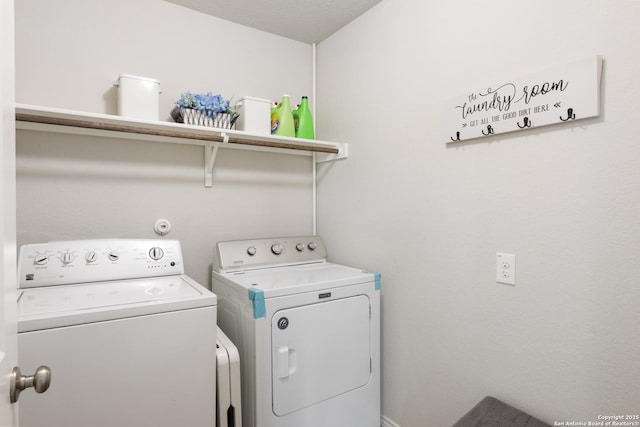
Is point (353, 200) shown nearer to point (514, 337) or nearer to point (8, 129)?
point (514, 337)

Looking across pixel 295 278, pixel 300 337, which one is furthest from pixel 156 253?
pixel 300 337

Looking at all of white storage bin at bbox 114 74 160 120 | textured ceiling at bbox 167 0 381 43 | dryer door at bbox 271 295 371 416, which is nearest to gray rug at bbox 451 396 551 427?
dryer door at bbox 271 295 371 416

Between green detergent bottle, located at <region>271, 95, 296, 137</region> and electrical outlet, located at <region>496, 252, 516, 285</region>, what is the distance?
1365mm

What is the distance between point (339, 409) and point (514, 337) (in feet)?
2.94

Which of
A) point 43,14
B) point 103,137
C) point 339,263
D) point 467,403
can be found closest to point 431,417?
point 467,403

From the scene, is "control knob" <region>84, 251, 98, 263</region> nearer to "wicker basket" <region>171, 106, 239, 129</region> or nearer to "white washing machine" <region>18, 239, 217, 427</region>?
"white washing machine" <region>18, 239, 217, 427</region>

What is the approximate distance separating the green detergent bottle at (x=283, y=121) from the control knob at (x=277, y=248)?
0.68m

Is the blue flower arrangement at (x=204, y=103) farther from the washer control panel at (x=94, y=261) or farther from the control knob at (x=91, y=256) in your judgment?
the control knob at (x=91, y=256)

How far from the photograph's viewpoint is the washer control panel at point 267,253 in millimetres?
1958

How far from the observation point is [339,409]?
1.75m

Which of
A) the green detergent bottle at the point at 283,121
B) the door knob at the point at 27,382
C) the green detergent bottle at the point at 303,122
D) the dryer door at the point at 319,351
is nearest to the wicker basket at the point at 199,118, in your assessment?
the green detergent bottle at the point at 283,121

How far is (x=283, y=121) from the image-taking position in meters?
2.18

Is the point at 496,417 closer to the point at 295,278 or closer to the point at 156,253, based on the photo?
the point at 295,278

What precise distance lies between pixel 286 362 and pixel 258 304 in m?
0.30
